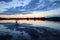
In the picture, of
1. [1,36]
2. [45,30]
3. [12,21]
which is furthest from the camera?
[12,21]

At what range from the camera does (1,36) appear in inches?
92.6

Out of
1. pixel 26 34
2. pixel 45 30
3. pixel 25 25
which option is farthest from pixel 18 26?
pixel 45 30

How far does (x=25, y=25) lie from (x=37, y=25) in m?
0.28

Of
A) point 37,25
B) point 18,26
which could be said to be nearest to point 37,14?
point 37,25

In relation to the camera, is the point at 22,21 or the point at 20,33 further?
the point at 22,21

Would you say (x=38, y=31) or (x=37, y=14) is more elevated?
(x=37, y=14)

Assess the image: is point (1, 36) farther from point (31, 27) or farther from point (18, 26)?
point (31, 27)

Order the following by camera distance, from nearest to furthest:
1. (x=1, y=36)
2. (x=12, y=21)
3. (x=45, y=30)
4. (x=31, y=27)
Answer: (x=1, y=36), (x=45, y=30), (x=31, y=27), (x=12, y=21)

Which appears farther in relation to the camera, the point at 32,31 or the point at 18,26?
the point at 18,26

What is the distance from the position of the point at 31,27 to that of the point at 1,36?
0.68 metres

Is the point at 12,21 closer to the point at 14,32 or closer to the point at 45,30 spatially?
the point at 14,32

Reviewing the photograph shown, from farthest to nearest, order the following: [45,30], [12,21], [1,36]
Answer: [12,21], [45,30], [1,36]

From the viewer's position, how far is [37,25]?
272cm

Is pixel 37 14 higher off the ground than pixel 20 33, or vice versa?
pixel 37 14
